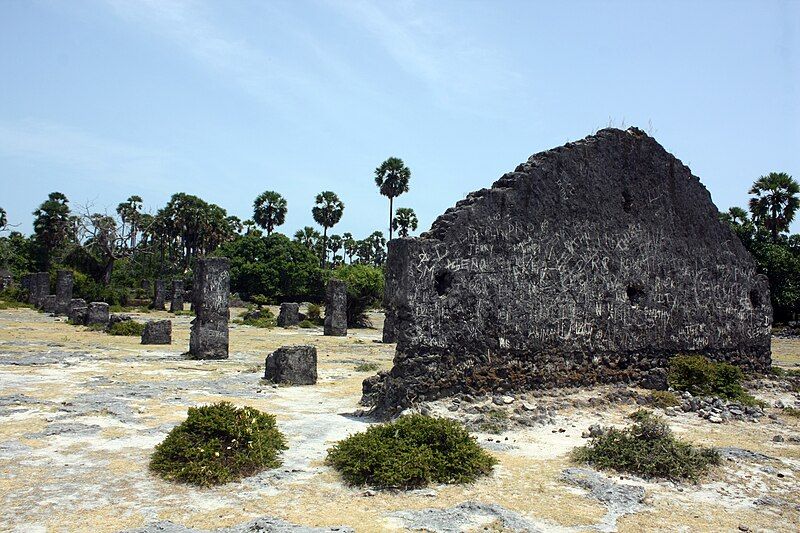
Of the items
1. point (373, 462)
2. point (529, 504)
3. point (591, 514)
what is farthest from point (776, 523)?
point (373, 462)

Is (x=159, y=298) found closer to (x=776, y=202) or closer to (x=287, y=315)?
(x=287, y=315)

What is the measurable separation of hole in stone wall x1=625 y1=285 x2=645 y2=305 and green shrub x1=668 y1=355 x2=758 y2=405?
1282mm

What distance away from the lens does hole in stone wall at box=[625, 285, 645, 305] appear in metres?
11.2

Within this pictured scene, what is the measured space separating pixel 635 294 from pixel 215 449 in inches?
323

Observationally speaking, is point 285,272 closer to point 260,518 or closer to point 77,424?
point 77,424

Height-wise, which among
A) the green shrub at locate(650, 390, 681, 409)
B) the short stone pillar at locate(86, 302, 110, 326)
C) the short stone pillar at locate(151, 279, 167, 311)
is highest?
the short stone pillar at locate(151, 279, 167, 311)

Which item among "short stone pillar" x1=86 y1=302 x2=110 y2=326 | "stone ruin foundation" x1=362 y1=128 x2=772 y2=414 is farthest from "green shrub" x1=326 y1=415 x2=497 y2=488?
"short stone pillar" x1=86 y1=302 x2=110 y2=326

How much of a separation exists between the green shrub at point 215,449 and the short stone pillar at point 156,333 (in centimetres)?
1356

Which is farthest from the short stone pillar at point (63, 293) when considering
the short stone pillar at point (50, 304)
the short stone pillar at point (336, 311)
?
the short stone pillar at point (336, 311)

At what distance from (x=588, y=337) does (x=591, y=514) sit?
5597 mm

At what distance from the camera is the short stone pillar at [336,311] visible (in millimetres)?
25219

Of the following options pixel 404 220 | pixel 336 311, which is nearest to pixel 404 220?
pixel 404 220

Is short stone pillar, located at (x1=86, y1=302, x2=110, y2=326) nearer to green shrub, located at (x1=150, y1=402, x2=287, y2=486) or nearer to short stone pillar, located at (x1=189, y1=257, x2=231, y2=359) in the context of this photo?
short stone pillar, located at (x1=189, y1=257, x2=231, y2=359)

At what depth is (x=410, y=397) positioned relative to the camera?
8.57 m
